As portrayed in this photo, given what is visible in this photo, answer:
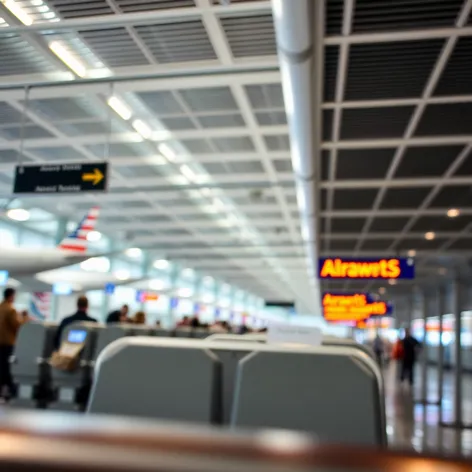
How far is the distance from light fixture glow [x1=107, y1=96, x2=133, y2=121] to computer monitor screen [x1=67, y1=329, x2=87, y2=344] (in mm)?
4496

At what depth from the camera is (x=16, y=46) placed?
847 centimetres

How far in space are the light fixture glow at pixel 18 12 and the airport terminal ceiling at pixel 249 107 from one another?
21 mm

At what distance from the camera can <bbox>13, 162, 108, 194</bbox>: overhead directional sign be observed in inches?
→ 385

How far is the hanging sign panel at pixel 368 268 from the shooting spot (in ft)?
44.2

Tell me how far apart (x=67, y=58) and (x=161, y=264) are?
2955cm

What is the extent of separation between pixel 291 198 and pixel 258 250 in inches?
446

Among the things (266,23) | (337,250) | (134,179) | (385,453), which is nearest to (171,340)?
(385,453)

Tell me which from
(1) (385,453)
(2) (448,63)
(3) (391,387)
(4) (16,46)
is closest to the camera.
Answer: (1) (385,453)

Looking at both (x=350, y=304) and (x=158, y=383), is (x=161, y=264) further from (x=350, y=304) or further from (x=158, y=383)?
(x=158, y=383)

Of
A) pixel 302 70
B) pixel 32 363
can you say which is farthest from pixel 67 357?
pixel 302 70

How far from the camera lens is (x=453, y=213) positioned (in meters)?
14.1

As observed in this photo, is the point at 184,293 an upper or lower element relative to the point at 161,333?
upper

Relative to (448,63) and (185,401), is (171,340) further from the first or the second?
(448,63)

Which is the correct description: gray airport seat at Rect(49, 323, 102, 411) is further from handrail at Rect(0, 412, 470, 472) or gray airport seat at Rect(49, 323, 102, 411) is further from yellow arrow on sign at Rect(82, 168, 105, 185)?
handrail at Rect(0, 412, 470, 472)
